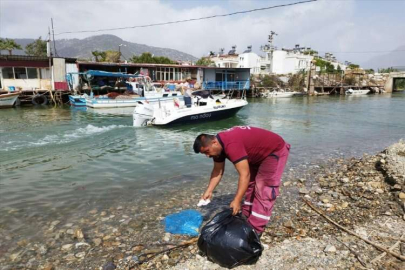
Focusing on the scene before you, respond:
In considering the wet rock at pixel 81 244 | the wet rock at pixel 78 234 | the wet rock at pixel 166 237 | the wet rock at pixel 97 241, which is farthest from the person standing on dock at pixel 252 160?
the wet rock at pixel 78 234

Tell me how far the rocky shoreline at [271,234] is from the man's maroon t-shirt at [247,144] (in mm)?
1238

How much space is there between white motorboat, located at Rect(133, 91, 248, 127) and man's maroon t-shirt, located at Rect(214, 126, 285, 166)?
37.4 ft

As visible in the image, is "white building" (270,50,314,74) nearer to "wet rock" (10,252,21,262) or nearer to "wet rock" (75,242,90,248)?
"wet rock" (75,242,90,248)

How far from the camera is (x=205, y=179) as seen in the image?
22.9 feet

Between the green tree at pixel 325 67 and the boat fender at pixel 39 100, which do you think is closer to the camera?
the boat fender at pixel 39 100

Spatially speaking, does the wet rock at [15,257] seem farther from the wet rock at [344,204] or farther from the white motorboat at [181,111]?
the white motorboat at [181,111]

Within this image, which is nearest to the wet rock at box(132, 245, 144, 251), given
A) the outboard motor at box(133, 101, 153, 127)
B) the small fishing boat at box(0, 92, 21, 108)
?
the outboard motor at box(133, 101, 153, 127)

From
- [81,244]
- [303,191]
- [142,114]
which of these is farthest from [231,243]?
[142,114]

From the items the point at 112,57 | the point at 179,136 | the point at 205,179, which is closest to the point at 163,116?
the point at 179,136

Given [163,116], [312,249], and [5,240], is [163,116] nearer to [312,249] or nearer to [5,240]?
[5,240]

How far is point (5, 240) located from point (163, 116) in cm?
1081

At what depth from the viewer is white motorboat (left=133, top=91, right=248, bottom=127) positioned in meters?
14.6

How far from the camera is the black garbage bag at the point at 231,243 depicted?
306 centimetres

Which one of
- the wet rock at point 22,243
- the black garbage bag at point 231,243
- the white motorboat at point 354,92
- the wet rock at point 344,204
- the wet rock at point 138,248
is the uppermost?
the white motorboat at point 354,92
